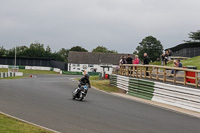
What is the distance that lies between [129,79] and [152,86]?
11.6 feet

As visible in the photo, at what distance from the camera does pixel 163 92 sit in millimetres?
18469

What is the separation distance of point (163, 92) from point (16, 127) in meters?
11.5

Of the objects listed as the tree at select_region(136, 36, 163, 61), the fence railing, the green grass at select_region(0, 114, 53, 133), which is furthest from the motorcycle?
the tree at select_region(136, 36, 163, 61)

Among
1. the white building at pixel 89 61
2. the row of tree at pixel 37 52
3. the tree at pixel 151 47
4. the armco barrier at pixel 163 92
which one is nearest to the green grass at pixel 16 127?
the armco barrier at pixel 163 92

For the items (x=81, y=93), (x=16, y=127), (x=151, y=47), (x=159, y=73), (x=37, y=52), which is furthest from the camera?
(x=37, y=52)

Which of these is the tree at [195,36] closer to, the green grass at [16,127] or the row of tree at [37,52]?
the row of tree at [37,52]

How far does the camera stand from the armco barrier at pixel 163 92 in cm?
1587

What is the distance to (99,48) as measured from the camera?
163 m

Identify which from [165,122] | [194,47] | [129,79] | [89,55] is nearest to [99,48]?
[89,55]

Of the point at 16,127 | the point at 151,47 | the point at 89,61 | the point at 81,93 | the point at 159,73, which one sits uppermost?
the point at 151,47

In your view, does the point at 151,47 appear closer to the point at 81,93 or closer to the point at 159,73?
the point at 159,73

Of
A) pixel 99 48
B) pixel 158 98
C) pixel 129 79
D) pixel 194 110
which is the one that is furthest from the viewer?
pixel 99 48

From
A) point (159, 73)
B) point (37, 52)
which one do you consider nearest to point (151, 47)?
point (37, 52)

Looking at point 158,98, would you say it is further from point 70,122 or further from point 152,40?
point 152,40
